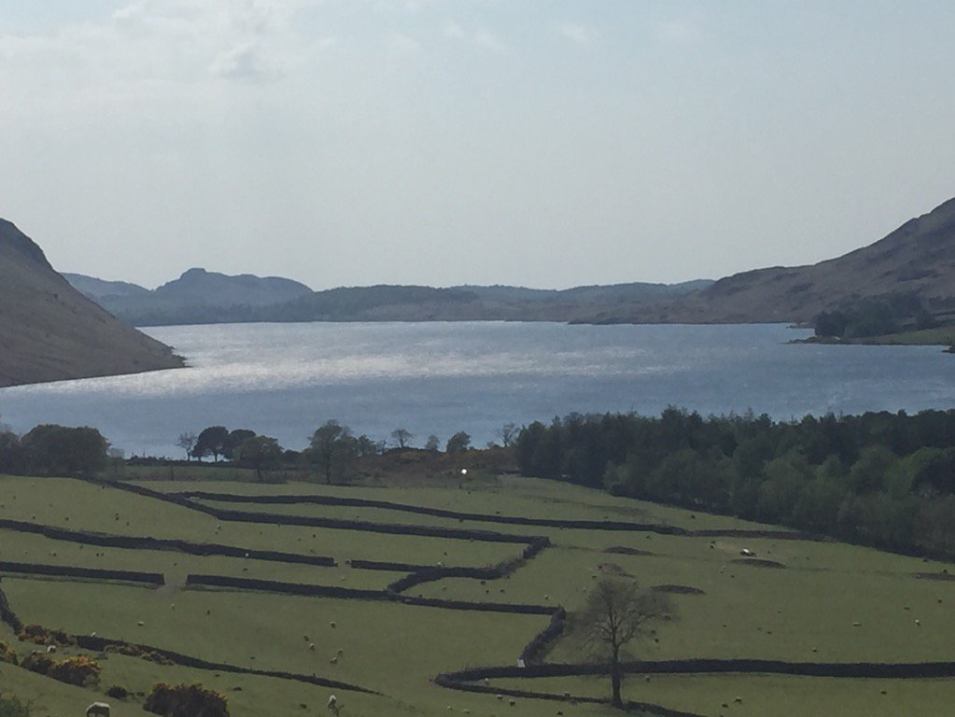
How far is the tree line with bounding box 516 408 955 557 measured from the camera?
70.2m

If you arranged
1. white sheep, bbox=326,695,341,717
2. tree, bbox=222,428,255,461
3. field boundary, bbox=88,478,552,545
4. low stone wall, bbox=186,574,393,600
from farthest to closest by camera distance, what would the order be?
tree, bbox=222,428,255,461, field boundary, bbox=88,478,552,545, low stone wall, bbox=186,574,393,600, white sheep, bbox=326,695,341,717

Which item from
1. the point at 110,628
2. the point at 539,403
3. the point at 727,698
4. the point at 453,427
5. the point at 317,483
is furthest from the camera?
the point at 539,403

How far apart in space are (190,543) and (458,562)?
13.4 m

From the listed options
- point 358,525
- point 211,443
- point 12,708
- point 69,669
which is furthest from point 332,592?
point 211,443

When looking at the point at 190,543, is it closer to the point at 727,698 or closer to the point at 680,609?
the point at 680,609

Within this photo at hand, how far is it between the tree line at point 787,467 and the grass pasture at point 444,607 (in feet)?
11.9

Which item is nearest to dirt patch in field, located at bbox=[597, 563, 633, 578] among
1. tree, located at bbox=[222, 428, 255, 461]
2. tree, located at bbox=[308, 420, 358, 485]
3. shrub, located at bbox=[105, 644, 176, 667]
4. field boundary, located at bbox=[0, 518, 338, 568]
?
field boundary, located at bbox=[0, 518, 338, 568]

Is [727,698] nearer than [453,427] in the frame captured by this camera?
Yes

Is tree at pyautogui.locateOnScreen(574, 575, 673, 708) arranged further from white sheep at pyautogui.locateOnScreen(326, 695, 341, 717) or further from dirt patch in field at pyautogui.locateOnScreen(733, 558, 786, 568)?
dirt patch in field at pyautogui.locateOnScreen(733, 558, 786, 568)

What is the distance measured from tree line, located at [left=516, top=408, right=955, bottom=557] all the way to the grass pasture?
363 centimetres

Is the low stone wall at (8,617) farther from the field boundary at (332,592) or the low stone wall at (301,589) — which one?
the low stone wall at (301,589)

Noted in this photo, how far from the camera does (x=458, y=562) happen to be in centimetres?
6016

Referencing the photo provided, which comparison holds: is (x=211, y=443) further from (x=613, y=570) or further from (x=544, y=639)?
(x=544, y=639)

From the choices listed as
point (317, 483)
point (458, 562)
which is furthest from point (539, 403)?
point (458, 562)
